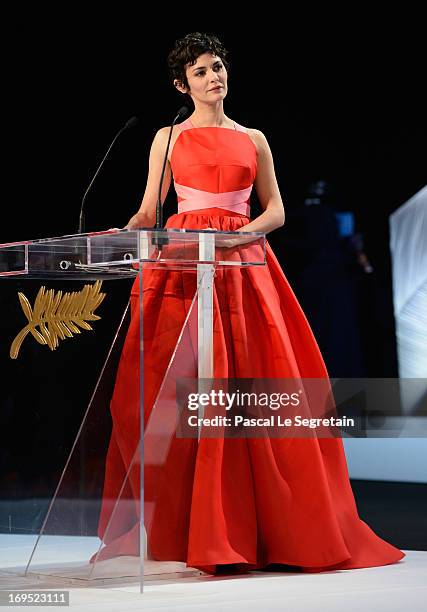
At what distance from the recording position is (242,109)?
622 centimetres

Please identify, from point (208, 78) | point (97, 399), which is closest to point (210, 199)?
point (208, 78)

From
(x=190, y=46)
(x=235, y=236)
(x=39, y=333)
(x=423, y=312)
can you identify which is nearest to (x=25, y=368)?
(x=39, y=333)

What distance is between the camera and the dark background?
5930 millimetres

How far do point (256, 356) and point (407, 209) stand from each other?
10.1 ft

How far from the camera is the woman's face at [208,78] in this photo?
143 inches

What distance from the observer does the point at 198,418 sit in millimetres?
3230

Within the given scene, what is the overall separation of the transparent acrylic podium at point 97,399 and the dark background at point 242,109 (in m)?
2.69

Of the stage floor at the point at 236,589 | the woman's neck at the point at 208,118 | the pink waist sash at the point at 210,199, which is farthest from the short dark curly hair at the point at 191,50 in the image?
the stage floor at the point at 236,589

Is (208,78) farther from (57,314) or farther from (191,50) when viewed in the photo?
(57,314)

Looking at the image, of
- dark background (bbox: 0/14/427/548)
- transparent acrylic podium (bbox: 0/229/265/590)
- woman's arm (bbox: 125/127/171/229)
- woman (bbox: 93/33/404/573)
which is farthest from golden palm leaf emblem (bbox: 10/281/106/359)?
dark background (bbox: 0/14/427/548)

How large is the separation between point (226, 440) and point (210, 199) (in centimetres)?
70

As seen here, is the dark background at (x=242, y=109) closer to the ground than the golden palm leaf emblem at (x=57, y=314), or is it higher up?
higher up

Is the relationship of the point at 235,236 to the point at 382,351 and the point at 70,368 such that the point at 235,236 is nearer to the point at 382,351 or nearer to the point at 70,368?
the point at 70,368

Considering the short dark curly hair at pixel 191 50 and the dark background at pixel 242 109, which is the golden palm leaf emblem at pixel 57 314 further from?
the dark background at pixel 242 109
